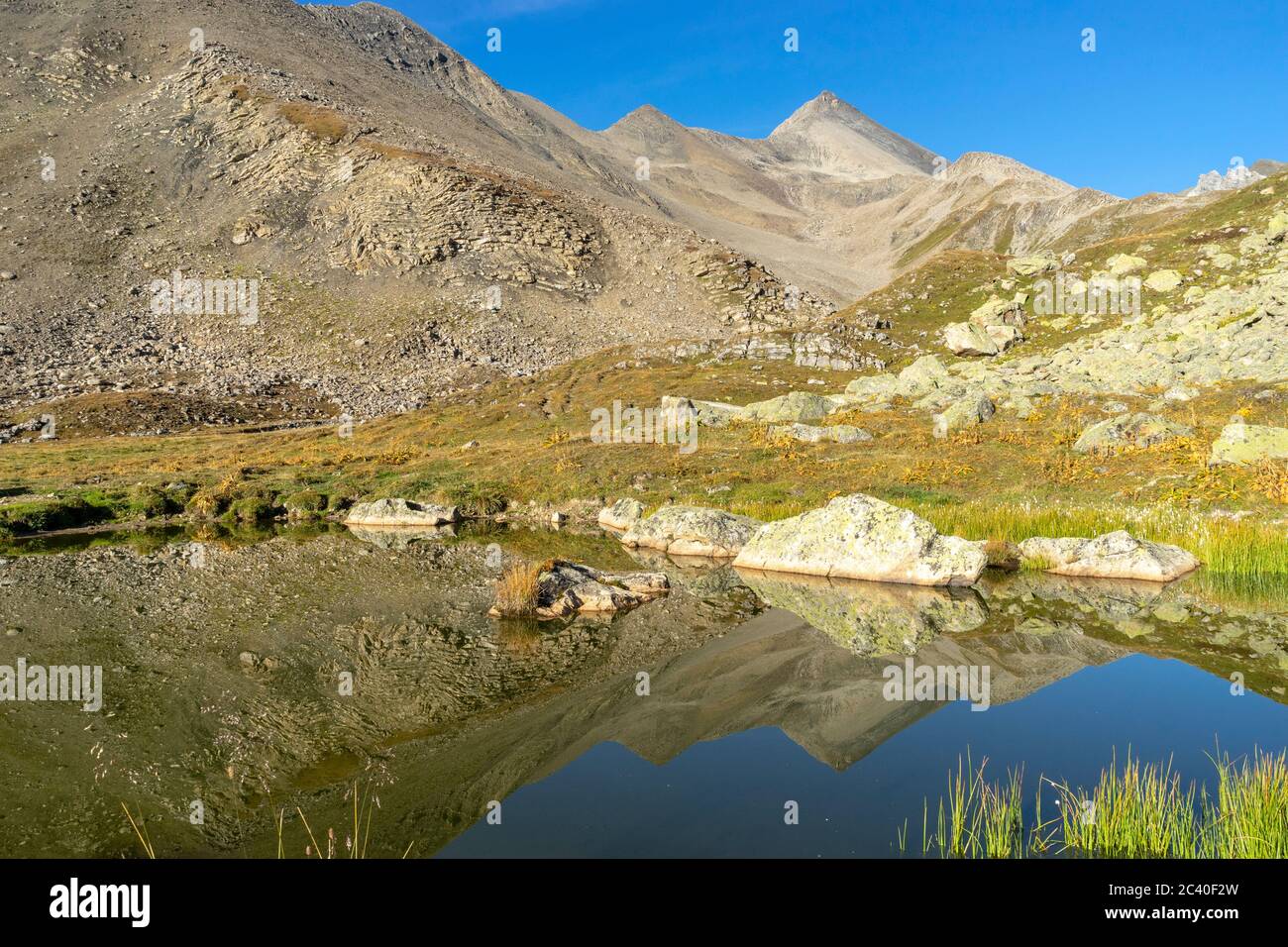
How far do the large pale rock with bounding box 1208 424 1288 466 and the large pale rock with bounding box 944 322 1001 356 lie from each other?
154 ft

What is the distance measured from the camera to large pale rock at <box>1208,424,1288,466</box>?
29.8 meters

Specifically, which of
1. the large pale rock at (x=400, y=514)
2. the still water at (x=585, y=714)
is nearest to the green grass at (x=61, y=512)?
the large pale rock at (x=400, y=514)

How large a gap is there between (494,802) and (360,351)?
304 ft

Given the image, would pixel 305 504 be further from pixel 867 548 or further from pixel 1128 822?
pixel 1128 822

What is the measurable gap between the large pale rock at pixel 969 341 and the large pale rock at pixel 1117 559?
5536cm

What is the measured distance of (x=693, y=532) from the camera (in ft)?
105

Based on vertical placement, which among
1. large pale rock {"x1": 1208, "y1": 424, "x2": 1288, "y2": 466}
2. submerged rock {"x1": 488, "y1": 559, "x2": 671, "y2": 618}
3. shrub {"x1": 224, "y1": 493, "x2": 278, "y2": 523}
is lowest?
submerged rock {"x1": 488, "y1": 559, "x2": 671, "y2": 618}

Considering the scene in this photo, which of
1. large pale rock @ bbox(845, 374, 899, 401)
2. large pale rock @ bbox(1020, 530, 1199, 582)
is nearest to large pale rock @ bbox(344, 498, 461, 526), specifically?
large pale rock @ bbox(1020, 530, 1199, 582)

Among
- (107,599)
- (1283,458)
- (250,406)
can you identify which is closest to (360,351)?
(250,406)

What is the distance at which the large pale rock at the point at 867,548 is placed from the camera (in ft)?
82.2

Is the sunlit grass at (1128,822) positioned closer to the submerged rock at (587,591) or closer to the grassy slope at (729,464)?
the submerged rock at (587,591)

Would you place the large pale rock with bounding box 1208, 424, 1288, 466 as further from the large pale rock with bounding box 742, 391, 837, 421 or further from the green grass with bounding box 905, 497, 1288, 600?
the large pale rock with bounding box 742, 391, 837, 421
